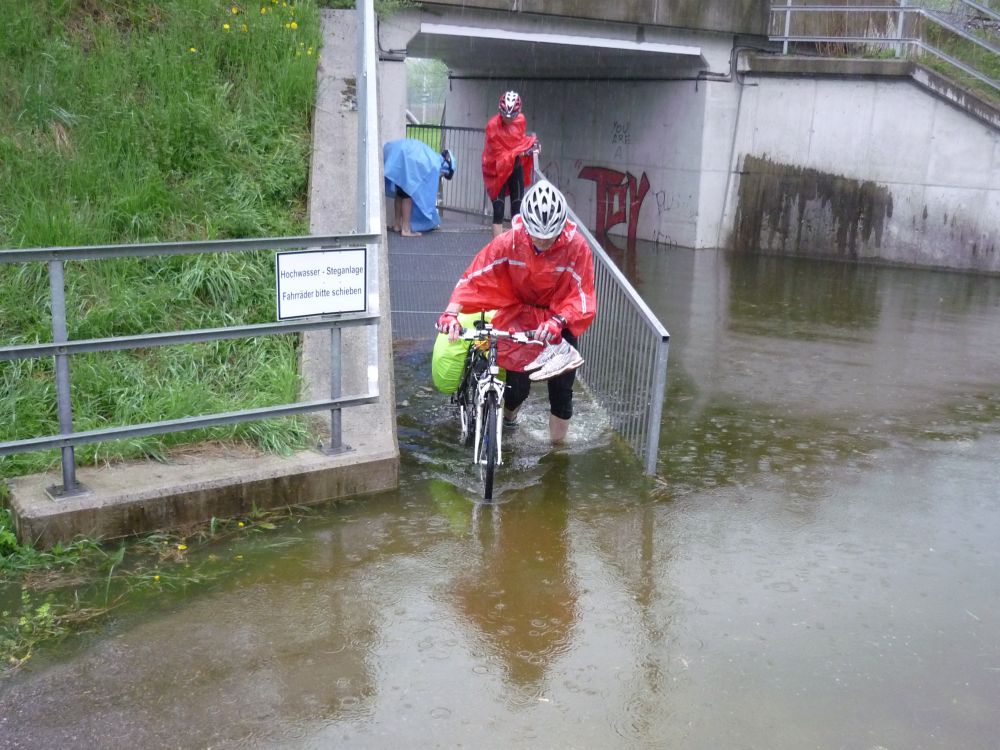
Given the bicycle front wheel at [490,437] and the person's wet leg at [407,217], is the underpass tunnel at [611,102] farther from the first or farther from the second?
the bicycle front wheel at [490,437]

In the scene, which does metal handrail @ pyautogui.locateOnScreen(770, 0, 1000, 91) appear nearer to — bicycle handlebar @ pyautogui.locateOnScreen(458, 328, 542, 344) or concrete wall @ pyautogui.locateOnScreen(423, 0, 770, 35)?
concrete wall @ pyautogui.locateOnScreen(423, 0, 770, 35)

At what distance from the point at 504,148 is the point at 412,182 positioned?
1.07 m

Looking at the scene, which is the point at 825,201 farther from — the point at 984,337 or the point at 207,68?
the point at 207,68

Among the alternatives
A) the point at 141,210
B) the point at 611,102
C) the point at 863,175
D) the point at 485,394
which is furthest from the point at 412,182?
the point at 611,102

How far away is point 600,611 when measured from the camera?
450 cm

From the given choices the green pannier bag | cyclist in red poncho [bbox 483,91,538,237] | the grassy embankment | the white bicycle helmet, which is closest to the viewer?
the grassy embankment

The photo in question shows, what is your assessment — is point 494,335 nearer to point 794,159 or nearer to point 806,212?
point 806,212

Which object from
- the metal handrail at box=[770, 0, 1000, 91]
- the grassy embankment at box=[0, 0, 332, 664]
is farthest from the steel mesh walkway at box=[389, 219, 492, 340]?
the metal handrail at box=[770, 0, 1000, 91]

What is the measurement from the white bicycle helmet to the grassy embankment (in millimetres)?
1689

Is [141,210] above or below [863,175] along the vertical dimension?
below

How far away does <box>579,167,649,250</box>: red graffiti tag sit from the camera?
18.1 m

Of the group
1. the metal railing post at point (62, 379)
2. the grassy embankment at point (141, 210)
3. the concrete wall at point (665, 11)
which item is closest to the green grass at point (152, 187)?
the grassy embankment at point (141, 210)

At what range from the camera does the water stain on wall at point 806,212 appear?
1539 cm

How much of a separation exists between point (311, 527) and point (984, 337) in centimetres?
782
